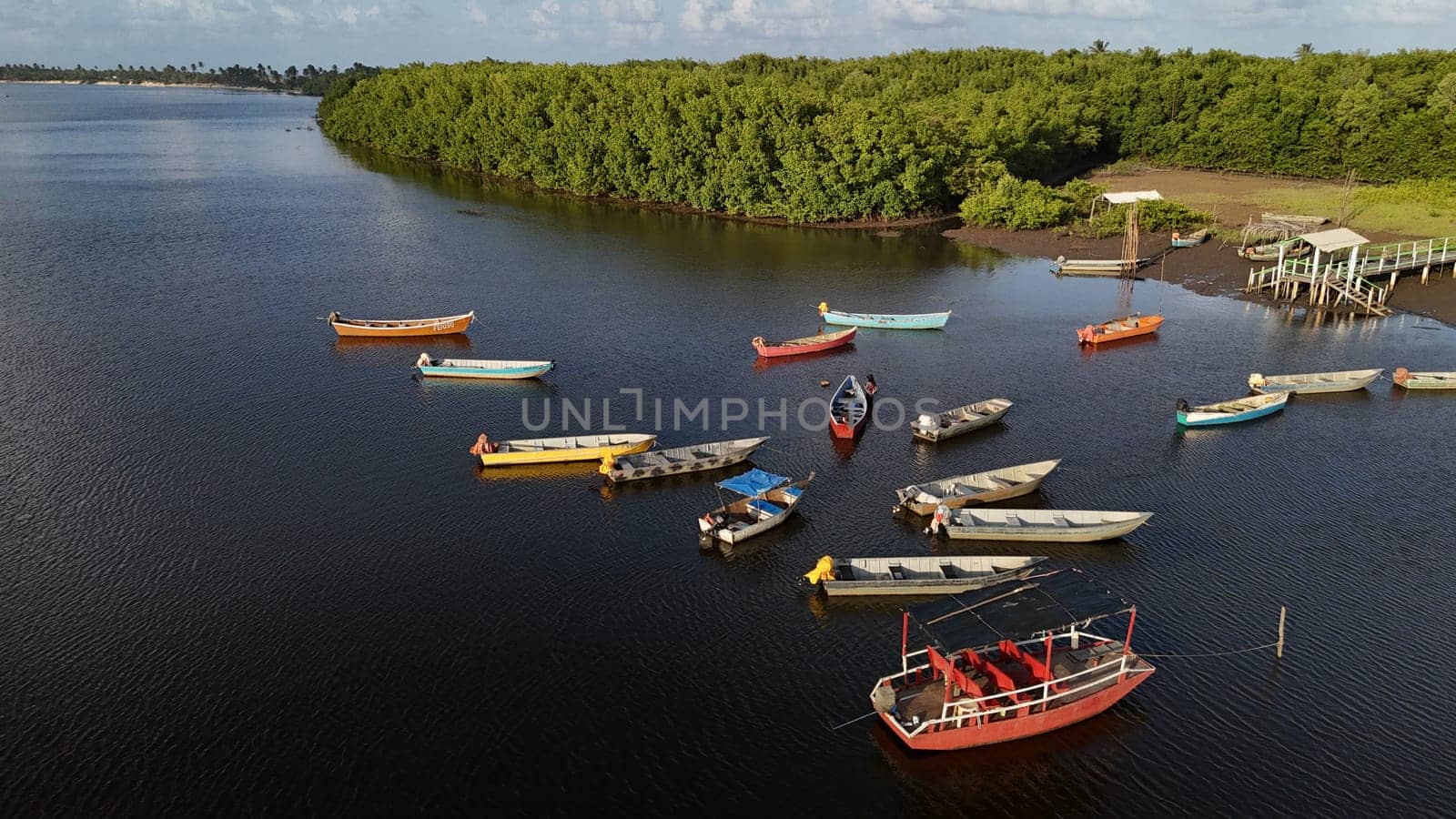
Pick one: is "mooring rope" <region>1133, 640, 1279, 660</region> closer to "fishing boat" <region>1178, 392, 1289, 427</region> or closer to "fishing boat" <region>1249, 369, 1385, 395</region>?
"fishing boat" <region>1178, 392, 1289, 427</region>

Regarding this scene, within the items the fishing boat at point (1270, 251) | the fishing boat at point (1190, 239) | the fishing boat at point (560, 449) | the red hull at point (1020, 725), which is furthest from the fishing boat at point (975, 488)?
the fishing boat at point (1190, 239)

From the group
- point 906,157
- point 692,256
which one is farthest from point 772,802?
point 906,157

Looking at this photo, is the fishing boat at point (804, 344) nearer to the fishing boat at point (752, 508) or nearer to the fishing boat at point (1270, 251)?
the fishing boat at point (752, 508)

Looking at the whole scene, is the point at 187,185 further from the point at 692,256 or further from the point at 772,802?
the point at 772,802

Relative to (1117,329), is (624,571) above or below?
below

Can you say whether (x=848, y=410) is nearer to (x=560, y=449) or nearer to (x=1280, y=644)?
(x=560, y=449)

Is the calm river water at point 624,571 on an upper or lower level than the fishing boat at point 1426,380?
lower

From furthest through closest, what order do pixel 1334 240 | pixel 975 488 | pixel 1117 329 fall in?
pixel 1334 240
pixel 1117 329
pixel 975 488

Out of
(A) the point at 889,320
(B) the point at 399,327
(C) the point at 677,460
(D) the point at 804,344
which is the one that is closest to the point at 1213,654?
(C) the point at 677,460
